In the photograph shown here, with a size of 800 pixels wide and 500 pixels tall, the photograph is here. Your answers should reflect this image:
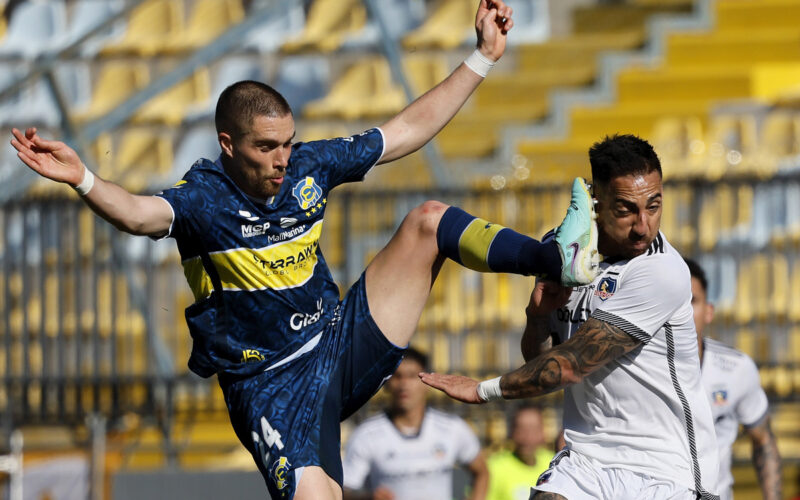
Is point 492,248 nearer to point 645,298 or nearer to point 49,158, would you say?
point 645,298

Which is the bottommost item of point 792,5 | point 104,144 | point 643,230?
point 643,230

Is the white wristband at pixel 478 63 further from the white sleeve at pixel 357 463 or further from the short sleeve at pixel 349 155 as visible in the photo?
the white sleeve at pixel 357 463

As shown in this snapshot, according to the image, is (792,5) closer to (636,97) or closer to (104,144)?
(636,97)

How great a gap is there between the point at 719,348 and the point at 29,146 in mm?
4208

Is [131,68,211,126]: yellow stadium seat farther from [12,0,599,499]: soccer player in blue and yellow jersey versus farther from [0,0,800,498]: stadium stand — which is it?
Answer: [12,0,599,499]: soccer player in blue and yellow jersey

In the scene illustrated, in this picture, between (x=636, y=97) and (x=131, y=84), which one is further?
(x=131, y=84)

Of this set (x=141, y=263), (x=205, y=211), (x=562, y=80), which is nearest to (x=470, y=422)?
(x=141, y=263)

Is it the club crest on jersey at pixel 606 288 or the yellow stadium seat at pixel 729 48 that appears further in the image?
the yellow stadium seat at pixel 729 48

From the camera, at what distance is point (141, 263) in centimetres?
1228

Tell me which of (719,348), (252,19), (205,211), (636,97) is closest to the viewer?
(205,211)

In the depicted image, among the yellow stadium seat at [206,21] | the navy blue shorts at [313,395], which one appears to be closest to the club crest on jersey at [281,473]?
the navy blue shorts at [313,395]

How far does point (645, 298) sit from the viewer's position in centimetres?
524

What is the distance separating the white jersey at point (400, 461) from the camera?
370 inches

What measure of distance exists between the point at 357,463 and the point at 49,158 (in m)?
4.81
